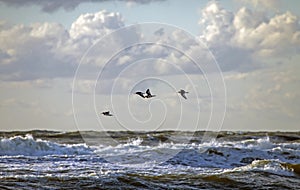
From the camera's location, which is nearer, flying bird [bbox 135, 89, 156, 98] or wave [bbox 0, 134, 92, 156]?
flying bird [bbox 135, 89, 156, 98]

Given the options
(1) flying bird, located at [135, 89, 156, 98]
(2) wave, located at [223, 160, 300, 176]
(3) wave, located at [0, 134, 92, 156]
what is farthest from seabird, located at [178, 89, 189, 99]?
(3) wave, located at [0, 134, 92, 156]

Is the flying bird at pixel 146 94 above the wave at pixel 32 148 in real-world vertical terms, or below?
above

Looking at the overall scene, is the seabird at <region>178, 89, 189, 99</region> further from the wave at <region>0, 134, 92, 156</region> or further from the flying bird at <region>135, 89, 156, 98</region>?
the wave at <region>0, 134, 92, 156</region>

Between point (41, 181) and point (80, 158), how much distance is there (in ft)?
30.1

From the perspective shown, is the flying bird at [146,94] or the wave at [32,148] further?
the wave at [32,148]

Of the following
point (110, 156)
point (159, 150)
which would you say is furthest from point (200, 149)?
point (110, 156)

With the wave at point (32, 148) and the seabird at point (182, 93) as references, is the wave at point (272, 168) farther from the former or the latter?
the wave at point (32, 148)

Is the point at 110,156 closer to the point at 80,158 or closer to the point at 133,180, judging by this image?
the point at 80,158

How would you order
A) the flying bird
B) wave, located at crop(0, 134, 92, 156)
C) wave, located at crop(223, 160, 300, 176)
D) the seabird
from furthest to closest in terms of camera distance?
wave, located at crop(0, 134, 92, 156)
wave, located at crop(223, 160, 300, 176)
the seabird
the flying bird

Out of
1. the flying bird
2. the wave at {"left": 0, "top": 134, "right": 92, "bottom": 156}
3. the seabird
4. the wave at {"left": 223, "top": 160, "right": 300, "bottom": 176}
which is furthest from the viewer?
the wave at {"left": 0, "top": 134, "right": 92, "bottom": 156}

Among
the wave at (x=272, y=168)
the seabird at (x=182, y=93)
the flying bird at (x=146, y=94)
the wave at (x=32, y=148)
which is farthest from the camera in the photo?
the wave at (x=32, y=148)

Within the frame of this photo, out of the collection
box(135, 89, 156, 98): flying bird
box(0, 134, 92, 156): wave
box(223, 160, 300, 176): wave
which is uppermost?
box(135, 89, 156, 98): flying bird

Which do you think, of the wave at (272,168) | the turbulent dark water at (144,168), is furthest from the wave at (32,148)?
the wave at (272,168)

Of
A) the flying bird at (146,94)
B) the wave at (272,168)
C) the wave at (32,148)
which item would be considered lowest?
the wave at (272,168)
